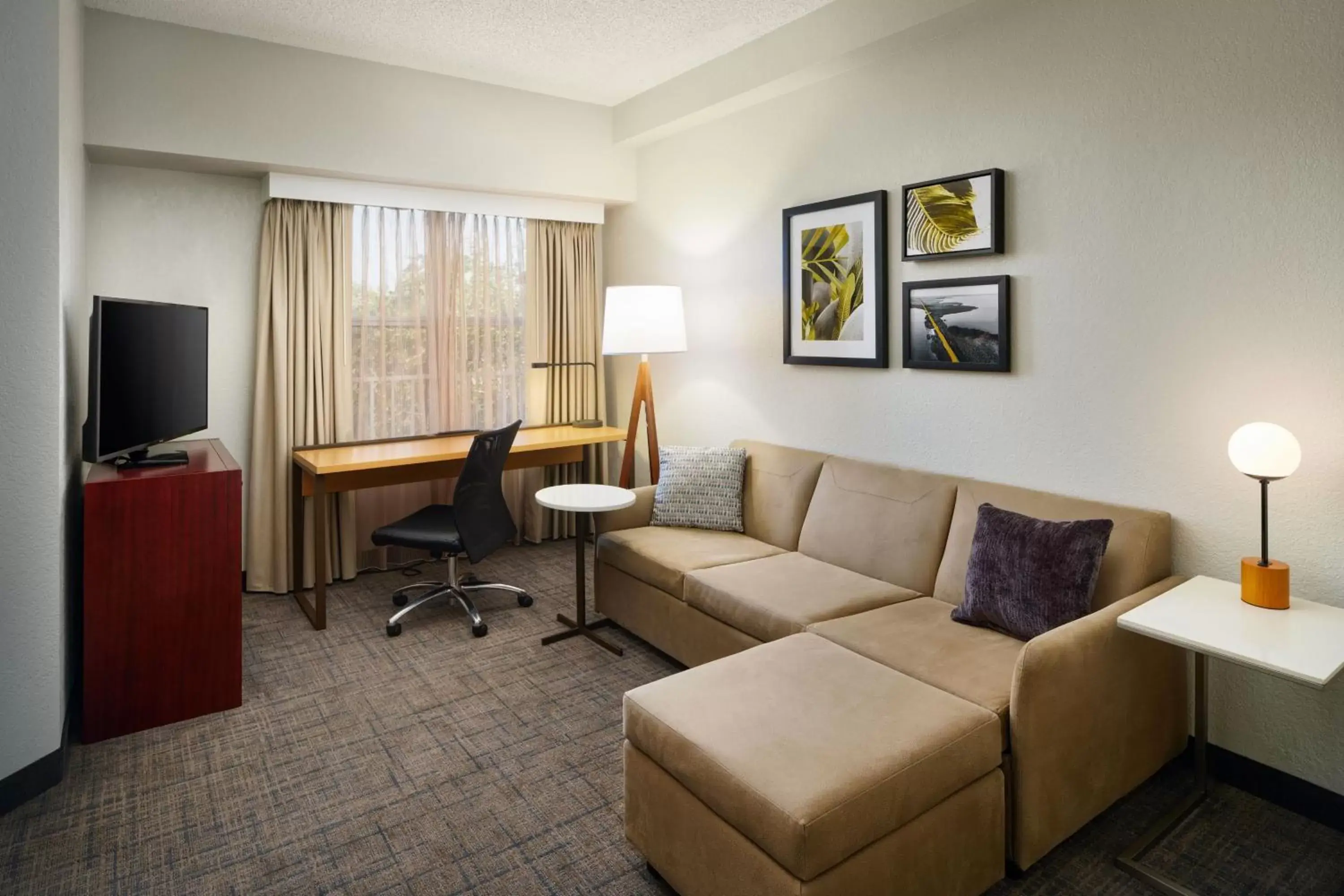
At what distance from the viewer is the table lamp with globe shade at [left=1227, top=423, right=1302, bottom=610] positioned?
2.06 m

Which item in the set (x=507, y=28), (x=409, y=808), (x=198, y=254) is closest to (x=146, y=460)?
(x=198, y=254)

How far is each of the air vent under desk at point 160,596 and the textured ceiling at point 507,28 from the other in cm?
200

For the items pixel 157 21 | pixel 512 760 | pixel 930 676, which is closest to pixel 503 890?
pixel 512 760

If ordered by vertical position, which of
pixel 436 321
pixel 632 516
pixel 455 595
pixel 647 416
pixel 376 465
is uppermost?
pixel 436 321

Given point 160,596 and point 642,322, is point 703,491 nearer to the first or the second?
point 642,322

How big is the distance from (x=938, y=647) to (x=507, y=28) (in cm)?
316

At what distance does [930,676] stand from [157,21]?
4131 millimetres

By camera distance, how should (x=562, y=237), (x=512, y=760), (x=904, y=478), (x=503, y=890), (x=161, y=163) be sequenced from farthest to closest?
(x=562, y=237)
(x=161, y=163)
(x=904, y=478)
(x=512, y=760)
(x=503, y=890)

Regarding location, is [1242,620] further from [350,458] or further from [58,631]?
[350,458]

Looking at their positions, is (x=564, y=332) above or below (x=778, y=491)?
above

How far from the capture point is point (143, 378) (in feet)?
9.86

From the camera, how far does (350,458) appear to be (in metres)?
3.88

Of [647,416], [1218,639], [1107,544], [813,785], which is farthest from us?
[647,416]

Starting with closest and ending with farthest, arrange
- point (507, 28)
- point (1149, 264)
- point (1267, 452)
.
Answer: point (1267, 452), point (1149, 264), point (507, 28)
